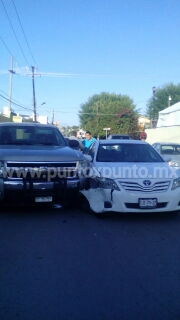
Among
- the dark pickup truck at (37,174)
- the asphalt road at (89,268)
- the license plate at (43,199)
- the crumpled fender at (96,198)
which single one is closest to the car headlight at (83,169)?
Result: the dark pickup truck at (37,174)

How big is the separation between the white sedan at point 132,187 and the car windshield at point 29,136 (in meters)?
1.45

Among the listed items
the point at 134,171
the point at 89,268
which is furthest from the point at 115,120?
the point at 89,268

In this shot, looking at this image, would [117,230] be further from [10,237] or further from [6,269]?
[6,269]

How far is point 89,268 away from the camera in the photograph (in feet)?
13.2

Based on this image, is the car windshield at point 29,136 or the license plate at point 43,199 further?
the car windshield at point 29,136

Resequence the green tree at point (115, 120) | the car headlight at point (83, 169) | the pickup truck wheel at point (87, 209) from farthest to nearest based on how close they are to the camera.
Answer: the green tree at point (115, 120), the car headlight at point (83, 169), the pickup truck wheel at point (87, 209)

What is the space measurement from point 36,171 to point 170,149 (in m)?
8.35

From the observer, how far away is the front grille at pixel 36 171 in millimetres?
6074

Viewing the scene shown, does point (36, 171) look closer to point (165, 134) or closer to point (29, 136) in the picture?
point (29, 136)

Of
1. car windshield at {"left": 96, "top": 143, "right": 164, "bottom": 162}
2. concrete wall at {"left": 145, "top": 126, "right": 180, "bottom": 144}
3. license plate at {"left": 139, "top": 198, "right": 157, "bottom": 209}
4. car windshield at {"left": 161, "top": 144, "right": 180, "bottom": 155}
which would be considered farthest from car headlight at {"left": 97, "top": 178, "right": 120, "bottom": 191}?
concrete wall at {"left": 145, "top": 126, "right": 180, "bottom": 144}

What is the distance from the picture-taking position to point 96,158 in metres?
7.37

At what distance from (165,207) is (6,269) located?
3148mm

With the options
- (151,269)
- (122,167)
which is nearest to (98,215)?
(122,167)

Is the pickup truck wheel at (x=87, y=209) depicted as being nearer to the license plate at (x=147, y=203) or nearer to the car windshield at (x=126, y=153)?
the license plate at (x=147, y=203)
